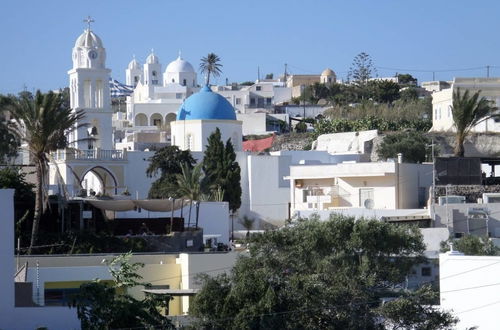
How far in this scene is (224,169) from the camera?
53.1 m

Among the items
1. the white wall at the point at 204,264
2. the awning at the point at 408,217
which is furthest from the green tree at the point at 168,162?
the white wall at the point at 204,264

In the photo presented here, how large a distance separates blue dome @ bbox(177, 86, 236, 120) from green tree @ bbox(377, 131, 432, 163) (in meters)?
7.52

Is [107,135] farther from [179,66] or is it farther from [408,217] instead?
[179,66]

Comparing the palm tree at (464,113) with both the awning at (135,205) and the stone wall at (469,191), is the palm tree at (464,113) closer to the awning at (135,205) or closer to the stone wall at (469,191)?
the stone wall at (469,191)

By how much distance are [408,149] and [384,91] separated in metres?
46.8

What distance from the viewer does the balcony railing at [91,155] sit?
54625 mm

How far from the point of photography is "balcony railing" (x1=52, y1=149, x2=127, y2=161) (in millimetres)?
54625

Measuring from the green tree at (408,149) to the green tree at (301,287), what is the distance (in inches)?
1173

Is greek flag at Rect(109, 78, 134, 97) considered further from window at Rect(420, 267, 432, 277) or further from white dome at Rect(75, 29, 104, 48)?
window at Rect(420, 267, 432, 277)

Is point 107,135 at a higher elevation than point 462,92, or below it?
below

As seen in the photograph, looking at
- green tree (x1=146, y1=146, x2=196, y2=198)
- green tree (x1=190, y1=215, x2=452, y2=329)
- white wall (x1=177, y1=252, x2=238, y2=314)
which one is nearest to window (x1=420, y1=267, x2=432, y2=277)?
green tree (x1=190, y1=215, x2=452, y2=329)

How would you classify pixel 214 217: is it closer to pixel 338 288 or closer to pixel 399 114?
pixel 338 288

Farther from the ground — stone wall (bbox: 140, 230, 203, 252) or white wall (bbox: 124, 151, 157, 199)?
white wall (bbox: 124, 151, 157, 199)

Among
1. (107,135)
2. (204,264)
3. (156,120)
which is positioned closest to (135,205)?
(204,264)
